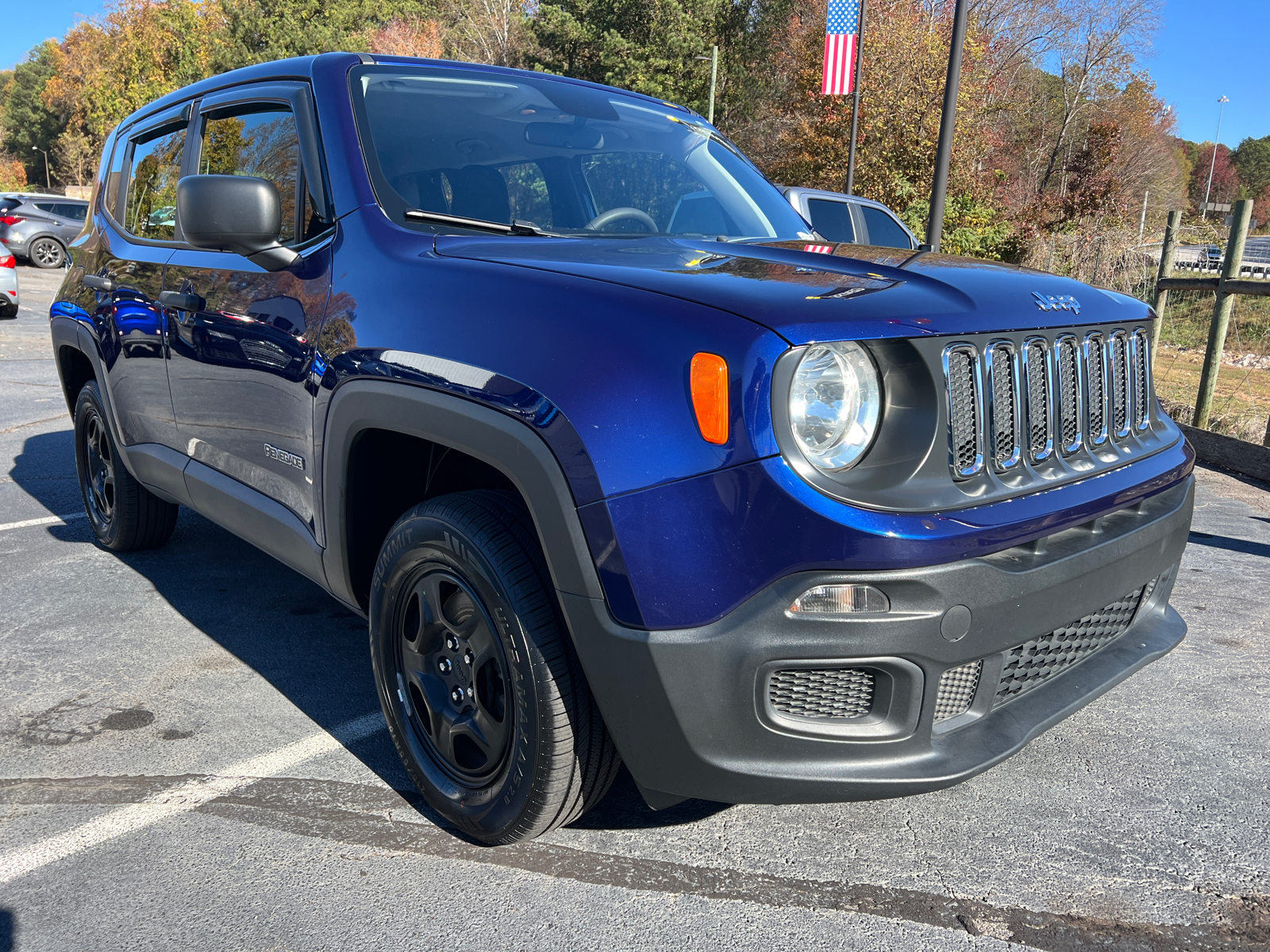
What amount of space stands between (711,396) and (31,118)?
89.5 meters

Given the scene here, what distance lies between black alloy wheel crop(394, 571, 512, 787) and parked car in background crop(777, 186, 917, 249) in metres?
2.04

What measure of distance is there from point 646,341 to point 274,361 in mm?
1332

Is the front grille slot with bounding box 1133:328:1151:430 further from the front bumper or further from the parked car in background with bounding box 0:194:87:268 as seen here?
the parked car in background with bounding box 0:194:87:268

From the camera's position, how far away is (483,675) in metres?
2.34

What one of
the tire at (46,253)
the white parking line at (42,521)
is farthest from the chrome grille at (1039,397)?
the tire at (46,253)

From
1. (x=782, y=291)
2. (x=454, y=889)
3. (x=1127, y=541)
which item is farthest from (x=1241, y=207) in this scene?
(x=454, y=889)

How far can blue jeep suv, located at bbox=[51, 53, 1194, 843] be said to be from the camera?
1.81 metres

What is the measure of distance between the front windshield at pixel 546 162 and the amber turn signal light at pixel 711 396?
1108 mm

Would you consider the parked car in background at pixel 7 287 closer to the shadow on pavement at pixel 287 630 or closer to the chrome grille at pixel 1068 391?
the shadow on pavement at pixel 287 630

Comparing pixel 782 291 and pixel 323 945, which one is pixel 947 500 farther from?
pixel 323 945

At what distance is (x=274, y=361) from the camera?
8.98 feet

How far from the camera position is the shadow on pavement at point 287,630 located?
2.64 metres

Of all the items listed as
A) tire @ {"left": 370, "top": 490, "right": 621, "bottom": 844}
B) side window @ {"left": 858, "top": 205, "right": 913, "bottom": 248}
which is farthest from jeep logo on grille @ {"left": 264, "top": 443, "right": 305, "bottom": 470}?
side window @ {"left": 858, "top": 205, "right": 913, "bottom": 248}

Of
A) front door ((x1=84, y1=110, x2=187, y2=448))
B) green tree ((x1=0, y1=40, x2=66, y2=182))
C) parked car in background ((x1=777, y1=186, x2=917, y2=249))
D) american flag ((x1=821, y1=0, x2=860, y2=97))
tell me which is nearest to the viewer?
front door ((x1=84, y1=110, x2=187, y2=448))
